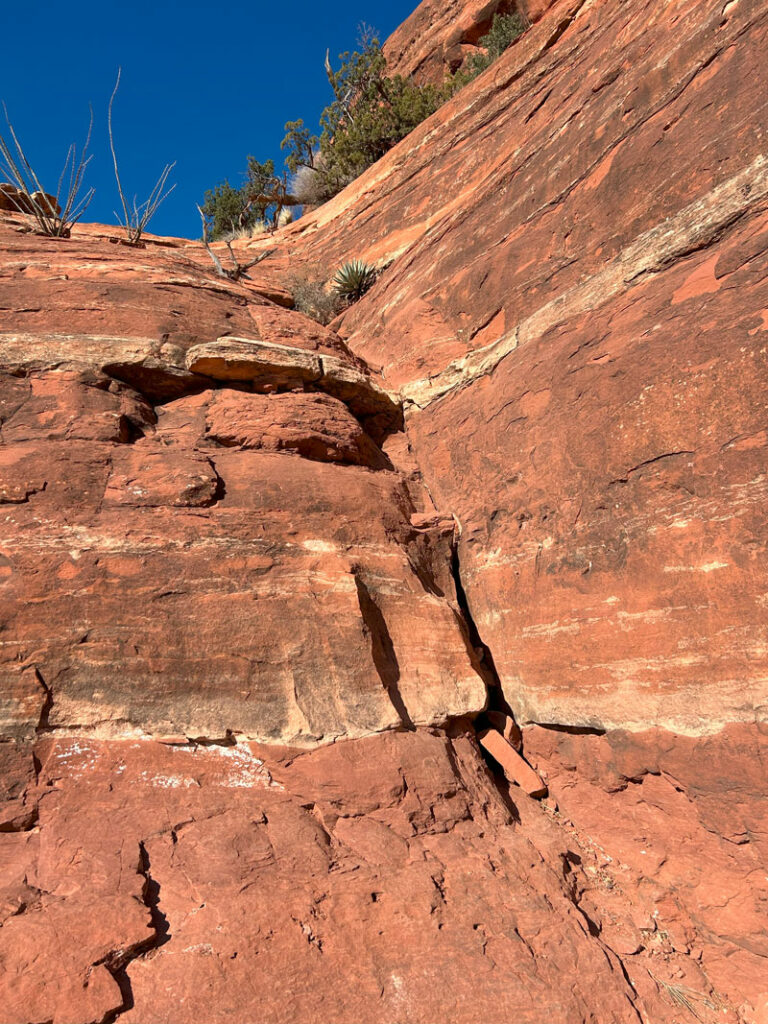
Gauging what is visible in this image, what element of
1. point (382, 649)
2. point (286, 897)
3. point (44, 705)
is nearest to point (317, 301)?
point (382, 649)

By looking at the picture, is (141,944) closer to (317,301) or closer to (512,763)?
(512,763)

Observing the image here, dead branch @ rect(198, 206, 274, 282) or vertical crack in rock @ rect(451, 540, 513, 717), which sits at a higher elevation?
dead branch @ rect(198, 206, 274, 282)

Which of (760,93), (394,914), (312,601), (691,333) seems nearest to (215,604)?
(312,601)

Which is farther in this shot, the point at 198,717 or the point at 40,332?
the point at 40,332

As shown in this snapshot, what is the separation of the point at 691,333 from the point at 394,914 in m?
4.67

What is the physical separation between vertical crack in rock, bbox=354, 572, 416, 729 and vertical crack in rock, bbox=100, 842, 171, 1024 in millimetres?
2013

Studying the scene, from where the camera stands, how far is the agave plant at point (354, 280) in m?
11.0

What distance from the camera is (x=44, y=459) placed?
534 cm

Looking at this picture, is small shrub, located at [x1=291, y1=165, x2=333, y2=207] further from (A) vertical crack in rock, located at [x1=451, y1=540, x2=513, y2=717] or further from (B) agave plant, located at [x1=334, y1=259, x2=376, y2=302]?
(A) vertical crack in rock, located at [x1=451, y1=540, x2=513, y2=717]

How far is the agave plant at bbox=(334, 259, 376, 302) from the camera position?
11008 millimetres

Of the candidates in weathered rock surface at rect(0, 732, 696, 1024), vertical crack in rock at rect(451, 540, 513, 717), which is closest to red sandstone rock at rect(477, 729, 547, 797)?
vertical crack in rock at rect(451, 540, 513, 717)

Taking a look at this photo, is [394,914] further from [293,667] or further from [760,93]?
[760,93]

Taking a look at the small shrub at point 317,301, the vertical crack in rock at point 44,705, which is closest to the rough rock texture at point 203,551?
the vertical crack in rock at point 44,705

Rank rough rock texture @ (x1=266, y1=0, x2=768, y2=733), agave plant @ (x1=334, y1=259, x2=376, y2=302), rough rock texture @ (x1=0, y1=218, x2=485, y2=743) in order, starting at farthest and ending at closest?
agave plant @ (x1=334, y1=259, x2=376, y2=302) < rough rock texture @ (x1=266, y1=0, x2=768, y2=733) < rough rock texture @ (x1=0, y1=218, x2=485, y2=743)
